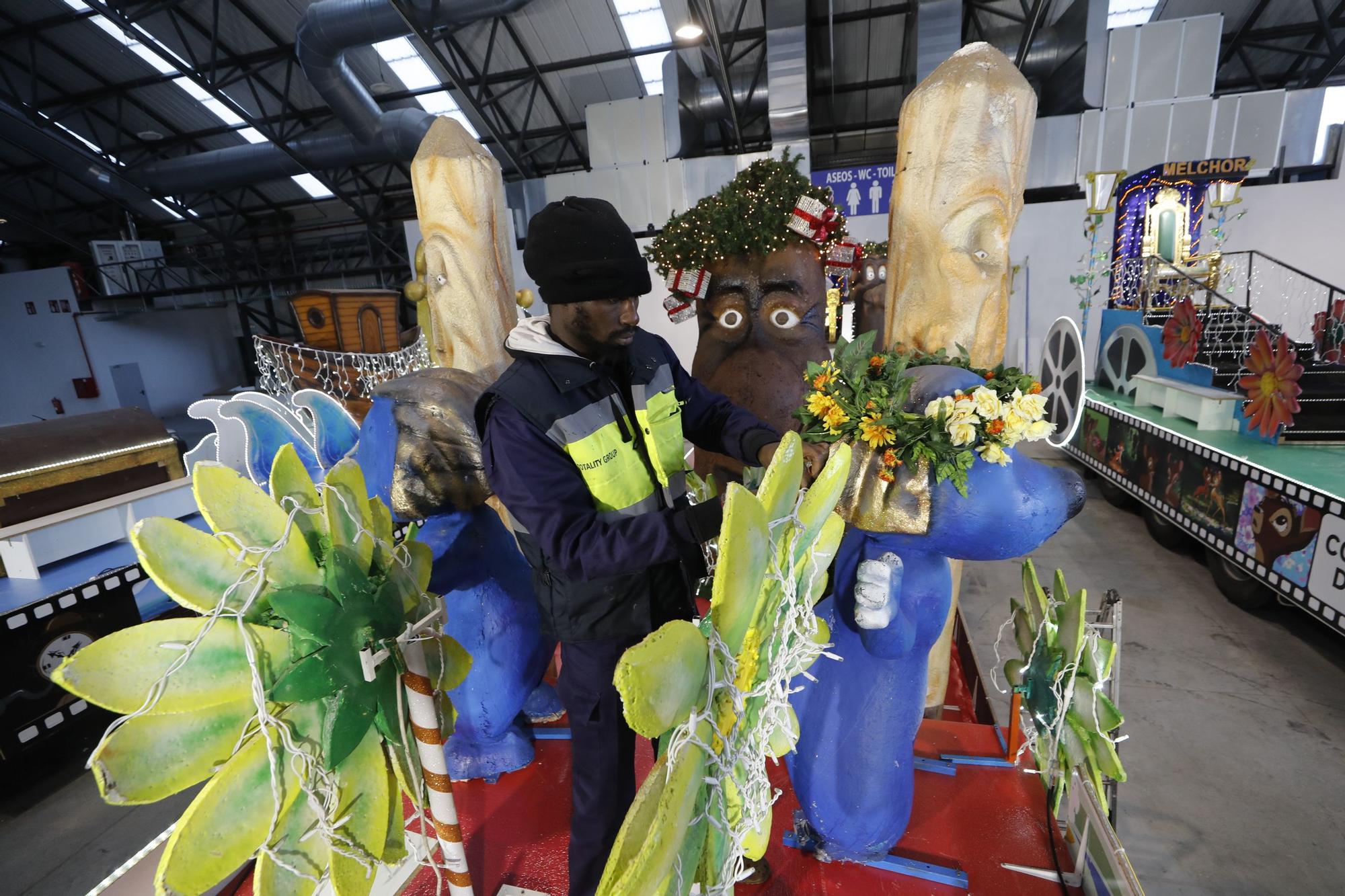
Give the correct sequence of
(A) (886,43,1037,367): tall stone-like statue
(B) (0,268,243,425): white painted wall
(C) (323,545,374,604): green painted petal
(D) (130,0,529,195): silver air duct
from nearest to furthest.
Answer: (C) (323,545,374,604): green painted petal, (A) (886,43,1037,367): tall stone-like statue, (D) (130,0,529,195): silver air duct, (B) (0,268,243,425): white painted wall

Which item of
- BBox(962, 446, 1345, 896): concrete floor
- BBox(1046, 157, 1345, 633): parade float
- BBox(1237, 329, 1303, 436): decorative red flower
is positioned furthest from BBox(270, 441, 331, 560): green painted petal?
BBox(1237, 329, 1303, 436): decorative red flower

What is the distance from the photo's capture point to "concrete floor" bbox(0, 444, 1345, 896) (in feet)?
7.59

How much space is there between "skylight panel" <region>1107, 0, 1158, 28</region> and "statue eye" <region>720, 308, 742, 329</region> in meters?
10.4

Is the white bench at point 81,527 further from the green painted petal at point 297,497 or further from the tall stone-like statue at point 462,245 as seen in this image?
the green painted petal at point 297,497

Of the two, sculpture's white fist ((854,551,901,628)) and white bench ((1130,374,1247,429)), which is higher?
sculpture's white fist ((854,551,901,628))

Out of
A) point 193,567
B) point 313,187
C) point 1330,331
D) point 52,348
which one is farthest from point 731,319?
point 52,348

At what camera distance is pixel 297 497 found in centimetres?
110

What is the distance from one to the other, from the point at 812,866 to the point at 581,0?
430 inches

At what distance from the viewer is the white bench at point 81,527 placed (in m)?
3.58

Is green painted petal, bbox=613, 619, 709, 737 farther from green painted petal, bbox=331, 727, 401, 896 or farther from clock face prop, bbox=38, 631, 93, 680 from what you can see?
clock face prop, bbox=38, 631, 93, 680

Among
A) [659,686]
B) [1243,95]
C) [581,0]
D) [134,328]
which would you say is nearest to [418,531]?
[659,686]

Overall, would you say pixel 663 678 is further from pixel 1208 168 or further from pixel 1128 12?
pixel 1128 12

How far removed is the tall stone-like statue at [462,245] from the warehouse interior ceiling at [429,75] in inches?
264

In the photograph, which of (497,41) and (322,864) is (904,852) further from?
(497,41)
